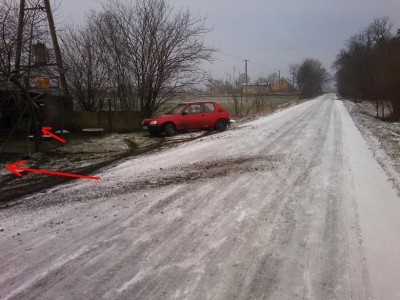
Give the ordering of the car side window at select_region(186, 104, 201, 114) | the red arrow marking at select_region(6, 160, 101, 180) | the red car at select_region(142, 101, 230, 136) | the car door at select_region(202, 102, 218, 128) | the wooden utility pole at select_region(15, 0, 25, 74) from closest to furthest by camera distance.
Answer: the red arrow marking at select_region(6, 160, 101, 180) → the wooden utility pole at select_region(15, 0, 25, 74) → the red car at select_region(142, 101, 230, 136) → the car side window at select_region(186, 104, 201, 114) → the car door at select_region(202, 102, 218, 128)

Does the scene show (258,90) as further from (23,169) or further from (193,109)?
(23,169)

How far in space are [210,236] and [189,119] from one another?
1235cm

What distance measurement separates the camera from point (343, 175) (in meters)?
7.64

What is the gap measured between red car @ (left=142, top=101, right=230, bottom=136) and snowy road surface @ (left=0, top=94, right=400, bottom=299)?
25.7ft

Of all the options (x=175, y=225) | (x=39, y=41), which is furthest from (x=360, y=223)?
(x=39, y=41)

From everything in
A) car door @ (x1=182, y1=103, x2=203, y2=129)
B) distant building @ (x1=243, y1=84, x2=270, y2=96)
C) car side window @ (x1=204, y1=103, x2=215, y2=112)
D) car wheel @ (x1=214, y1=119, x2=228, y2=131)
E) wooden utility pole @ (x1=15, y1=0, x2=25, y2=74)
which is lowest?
car wheel @ (x1=214, y1=119, x2=228, y2=131)

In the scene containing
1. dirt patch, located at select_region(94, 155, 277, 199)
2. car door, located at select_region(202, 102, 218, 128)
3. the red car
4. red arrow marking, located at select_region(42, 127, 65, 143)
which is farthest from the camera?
car door, located at select_region(202, 102, 218, 128)

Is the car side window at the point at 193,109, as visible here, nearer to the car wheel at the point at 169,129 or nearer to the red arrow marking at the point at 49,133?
the car wheel at the point at 169,129

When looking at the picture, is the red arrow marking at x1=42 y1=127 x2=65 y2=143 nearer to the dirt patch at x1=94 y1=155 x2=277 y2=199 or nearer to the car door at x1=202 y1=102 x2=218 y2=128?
the car door at x1=202 y1=102 x2=218 y2=128

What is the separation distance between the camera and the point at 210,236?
4.64 m

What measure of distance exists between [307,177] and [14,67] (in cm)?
929

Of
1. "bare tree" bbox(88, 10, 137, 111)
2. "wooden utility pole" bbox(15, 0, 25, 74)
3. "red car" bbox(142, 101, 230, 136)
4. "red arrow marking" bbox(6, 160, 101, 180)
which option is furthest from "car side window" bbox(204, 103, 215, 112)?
"red arrow marking" bbox(6, 160, 101, 180)

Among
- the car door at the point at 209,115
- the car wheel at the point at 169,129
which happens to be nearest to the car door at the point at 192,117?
the car door at the point at 209,115

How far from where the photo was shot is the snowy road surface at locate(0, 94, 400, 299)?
354cm
